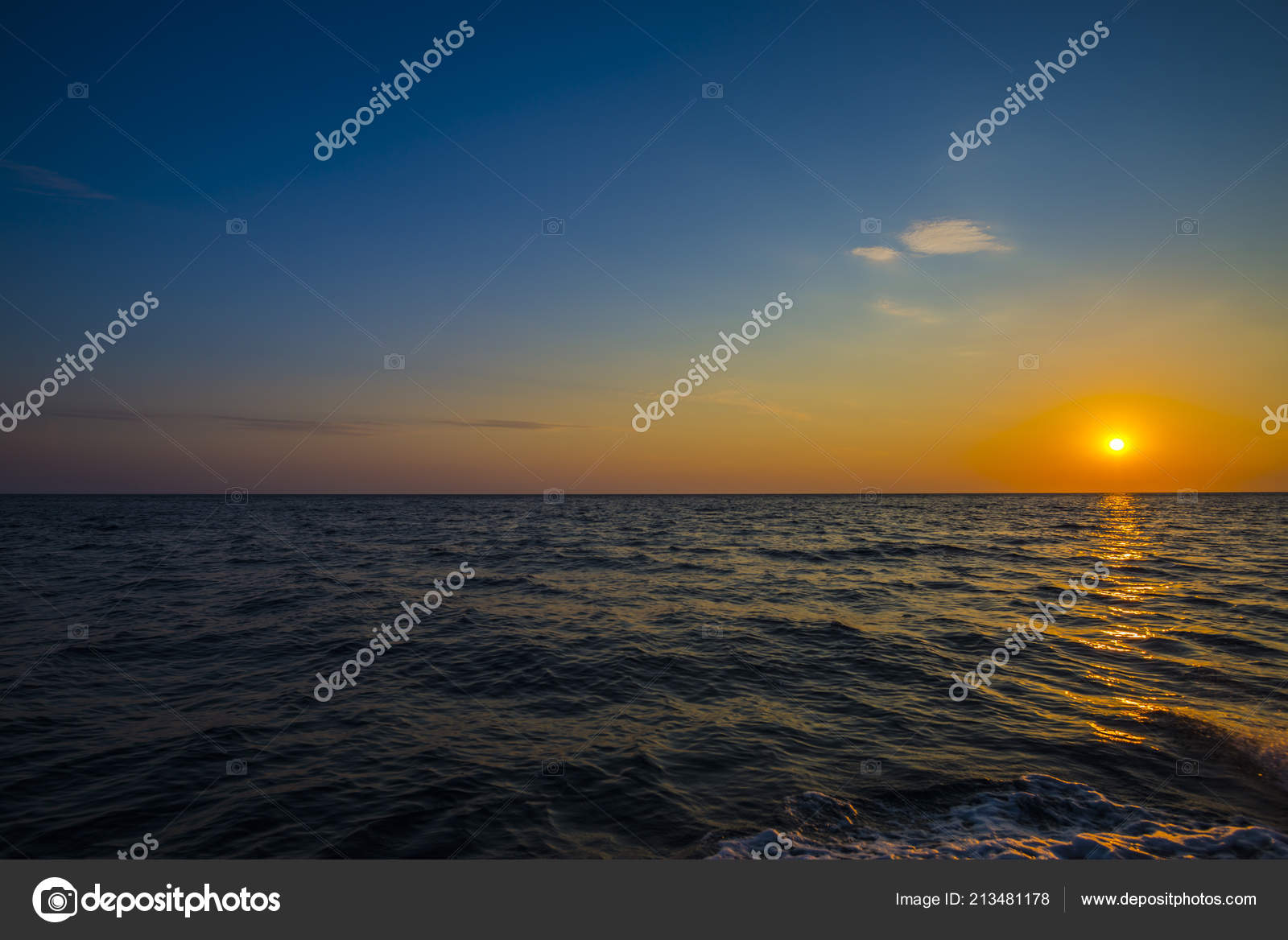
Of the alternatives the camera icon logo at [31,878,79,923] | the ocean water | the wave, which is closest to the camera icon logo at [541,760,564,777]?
the ocean water

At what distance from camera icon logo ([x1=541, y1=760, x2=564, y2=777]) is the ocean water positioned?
0.22 meters

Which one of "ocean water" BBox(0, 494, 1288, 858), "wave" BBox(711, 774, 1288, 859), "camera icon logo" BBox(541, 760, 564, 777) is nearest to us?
"wave" BBox(711, 774, 1288, 859)

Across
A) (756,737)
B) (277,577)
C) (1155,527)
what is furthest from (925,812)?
(1155,527)

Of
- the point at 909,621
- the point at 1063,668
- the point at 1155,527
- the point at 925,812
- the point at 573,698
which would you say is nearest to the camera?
the point at 925,812

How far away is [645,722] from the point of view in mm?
10570

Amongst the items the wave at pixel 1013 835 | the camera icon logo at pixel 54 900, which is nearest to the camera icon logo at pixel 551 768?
the wave at pixel 1013 835

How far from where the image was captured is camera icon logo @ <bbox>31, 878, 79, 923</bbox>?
4.71m

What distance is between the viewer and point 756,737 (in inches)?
386

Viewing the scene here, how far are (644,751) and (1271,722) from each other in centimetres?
1007

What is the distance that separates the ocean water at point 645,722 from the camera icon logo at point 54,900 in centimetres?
208

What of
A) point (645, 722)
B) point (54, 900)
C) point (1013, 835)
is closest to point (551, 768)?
point (645, 722)

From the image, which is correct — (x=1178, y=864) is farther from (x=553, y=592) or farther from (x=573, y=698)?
(x=553, y=592)

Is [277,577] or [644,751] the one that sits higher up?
[277,577]

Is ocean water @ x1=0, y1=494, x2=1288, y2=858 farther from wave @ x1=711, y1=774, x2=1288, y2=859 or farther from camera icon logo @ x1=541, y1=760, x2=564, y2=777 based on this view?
camera icon logo @ x1=541, y1=760, x2=564, y2=777
